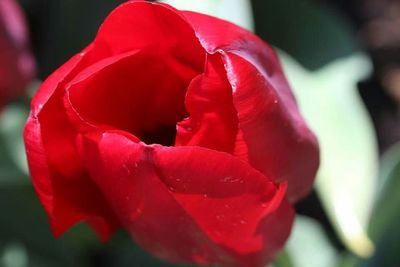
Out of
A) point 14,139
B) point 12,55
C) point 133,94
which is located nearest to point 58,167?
point 133,94

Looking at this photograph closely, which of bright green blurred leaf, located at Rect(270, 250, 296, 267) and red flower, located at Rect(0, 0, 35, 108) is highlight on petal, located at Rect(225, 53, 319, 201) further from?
red flower, located at Rect(0, 0, 35, 108)

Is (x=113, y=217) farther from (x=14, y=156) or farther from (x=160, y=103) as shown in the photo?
(x=14, y=156)

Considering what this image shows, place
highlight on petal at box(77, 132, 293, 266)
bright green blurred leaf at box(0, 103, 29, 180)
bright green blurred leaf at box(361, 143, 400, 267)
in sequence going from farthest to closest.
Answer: bright green blurred leaf at box(0, 103, 29, 180), bright green blurred leaf at box(361, 143, 400, 267), highlight on petal at box(77, 132, 293, 266)

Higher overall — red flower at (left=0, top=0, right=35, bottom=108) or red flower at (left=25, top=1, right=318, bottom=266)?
red flower at (left=25, top=1, right=318, bottom=266)

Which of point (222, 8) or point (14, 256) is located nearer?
point (222, 8)

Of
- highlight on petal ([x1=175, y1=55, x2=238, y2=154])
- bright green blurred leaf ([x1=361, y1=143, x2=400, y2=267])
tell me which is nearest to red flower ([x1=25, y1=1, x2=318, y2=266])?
highlight on petal ([x1=175, y1=55, x2=238, y2=154])

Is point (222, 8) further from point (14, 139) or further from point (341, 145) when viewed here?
point (14, 139)
